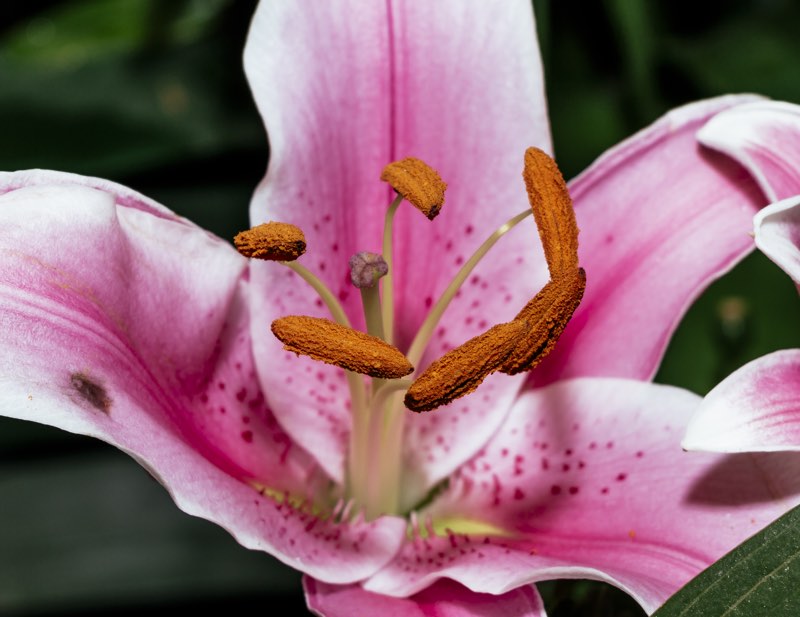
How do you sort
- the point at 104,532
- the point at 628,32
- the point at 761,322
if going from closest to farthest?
the point at 628,32 < the point at 761,322 < the point at 104,532

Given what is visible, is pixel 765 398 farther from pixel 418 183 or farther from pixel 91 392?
pixel 91 392

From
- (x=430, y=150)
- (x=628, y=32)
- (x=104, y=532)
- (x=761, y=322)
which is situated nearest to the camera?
(x=430, y=150)

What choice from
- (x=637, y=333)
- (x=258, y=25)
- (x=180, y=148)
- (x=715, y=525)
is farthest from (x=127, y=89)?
(x=715, y=525)

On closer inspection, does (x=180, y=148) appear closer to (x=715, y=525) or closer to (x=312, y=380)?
(x=312, y=380)

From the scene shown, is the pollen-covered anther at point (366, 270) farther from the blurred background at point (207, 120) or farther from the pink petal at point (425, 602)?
the blurred background at point (207, 120)

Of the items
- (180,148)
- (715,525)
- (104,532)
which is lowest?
(104,532)

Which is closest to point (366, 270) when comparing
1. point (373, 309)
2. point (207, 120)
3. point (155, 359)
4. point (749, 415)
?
point (373, 309)

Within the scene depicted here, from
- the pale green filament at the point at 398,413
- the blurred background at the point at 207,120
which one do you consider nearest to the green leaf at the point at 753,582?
the pale green filament at the point at 398,413
